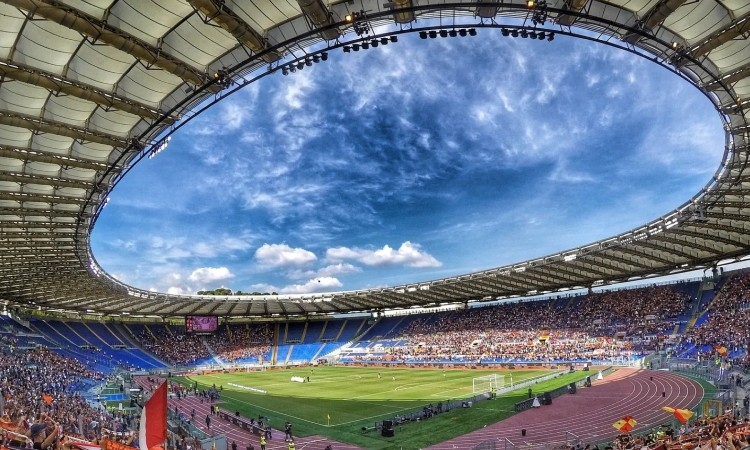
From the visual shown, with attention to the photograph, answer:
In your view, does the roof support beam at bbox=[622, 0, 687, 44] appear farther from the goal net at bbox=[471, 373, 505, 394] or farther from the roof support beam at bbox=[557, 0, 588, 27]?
the goal net at bbox=[471, 373, 505, 394]

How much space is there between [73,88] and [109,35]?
9.83ft

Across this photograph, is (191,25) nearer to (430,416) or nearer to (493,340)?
(430,416)

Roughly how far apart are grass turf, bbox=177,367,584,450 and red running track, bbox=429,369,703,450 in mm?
1438

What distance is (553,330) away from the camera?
58.3 meters

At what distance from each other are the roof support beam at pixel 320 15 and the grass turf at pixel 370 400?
18.7 m

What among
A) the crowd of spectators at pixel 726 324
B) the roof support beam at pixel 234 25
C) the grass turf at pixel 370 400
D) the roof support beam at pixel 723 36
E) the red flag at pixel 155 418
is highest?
the roof support beam at pixel 723 36

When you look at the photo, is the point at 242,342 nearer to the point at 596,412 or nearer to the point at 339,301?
the point at 339,301

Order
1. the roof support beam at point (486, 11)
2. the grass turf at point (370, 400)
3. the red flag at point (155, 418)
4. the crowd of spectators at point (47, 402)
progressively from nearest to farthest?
1. the red flag at point (155, 418)
2. the crowd of spectators at point (47, 402)
3. the roof support beam at point (486, 11)
4. the grass turf at point (370, 400)

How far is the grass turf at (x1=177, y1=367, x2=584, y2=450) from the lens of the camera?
26391mm

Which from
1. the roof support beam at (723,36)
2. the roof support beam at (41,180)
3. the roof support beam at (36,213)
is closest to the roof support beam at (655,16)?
the roof support beam at (723,36)

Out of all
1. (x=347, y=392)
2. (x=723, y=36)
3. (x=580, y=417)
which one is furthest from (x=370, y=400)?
(x=723, y=36)

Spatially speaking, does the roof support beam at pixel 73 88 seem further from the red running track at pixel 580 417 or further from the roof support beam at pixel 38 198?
the red running track at pixel 580 417

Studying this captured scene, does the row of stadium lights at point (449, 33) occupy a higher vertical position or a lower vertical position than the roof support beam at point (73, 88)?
higher

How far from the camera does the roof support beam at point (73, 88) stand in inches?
525
